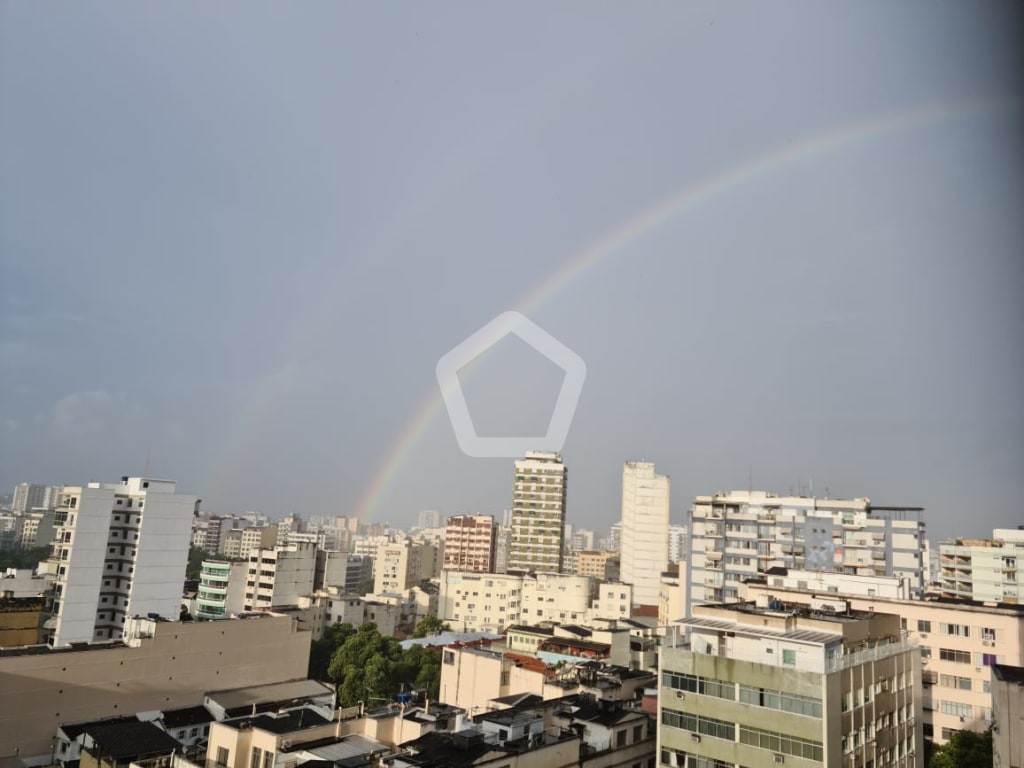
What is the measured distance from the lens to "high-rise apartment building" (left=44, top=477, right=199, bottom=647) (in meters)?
13.0

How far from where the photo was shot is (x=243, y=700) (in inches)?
422

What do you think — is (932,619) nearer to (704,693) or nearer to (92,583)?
(704,693)

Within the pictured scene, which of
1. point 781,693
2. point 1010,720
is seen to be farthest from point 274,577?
point 1010,720

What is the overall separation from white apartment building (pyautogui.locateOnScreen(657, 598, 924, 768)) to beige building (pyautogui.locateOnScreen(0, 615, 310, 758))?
25.9 feet

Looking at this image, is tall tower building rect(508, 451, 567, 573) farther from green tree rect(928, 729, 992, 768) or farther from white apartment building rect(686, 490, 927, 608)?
green tree rect(928, 729, 992, 768)

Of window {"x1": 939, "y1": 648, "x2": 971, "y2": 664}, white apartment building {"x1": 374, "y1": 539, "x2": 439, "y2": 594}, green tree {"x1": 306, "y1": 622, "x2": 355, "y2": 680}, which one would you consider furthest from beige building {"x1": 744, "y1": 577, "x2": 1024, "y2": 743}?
white apartment building {"x1": 374, "y1": 539, "x2": 439, "y2": 594}

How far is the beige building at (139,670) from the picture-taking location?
8695mm

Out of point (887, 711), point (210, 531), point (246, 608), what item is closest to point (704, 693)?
point (887, 711)

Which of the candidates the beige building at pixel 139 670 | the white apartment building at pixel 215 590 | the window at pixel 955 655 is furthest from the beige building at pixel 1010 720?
the white apartment building at pixel 215 590

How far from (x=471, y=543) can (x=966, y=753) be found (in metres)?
26.7

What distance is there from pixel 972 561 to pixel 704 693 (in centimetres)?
1696

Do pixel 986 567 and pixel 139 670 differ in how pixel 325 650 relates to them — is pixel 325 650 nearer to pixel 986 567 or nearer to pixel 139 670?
pixel 139 670

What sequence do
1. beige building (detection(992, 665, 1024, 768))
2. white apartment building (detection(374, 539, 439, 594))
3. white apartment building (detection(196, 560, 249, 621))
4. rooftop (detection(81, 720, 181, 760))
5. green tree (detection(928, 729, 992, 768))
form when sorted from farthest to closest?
white apartment building (detection(374, 539, 439, 594))
white apartment building (detection(196, 560, 249, 621))
rooftop (detection(81, 720, 181, 760))
green tree (detection(928, 729, 992, 768))
beige building (detection(992, 665, 1024, 768))

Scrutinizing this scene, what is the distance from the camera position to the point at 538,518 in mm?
27297
